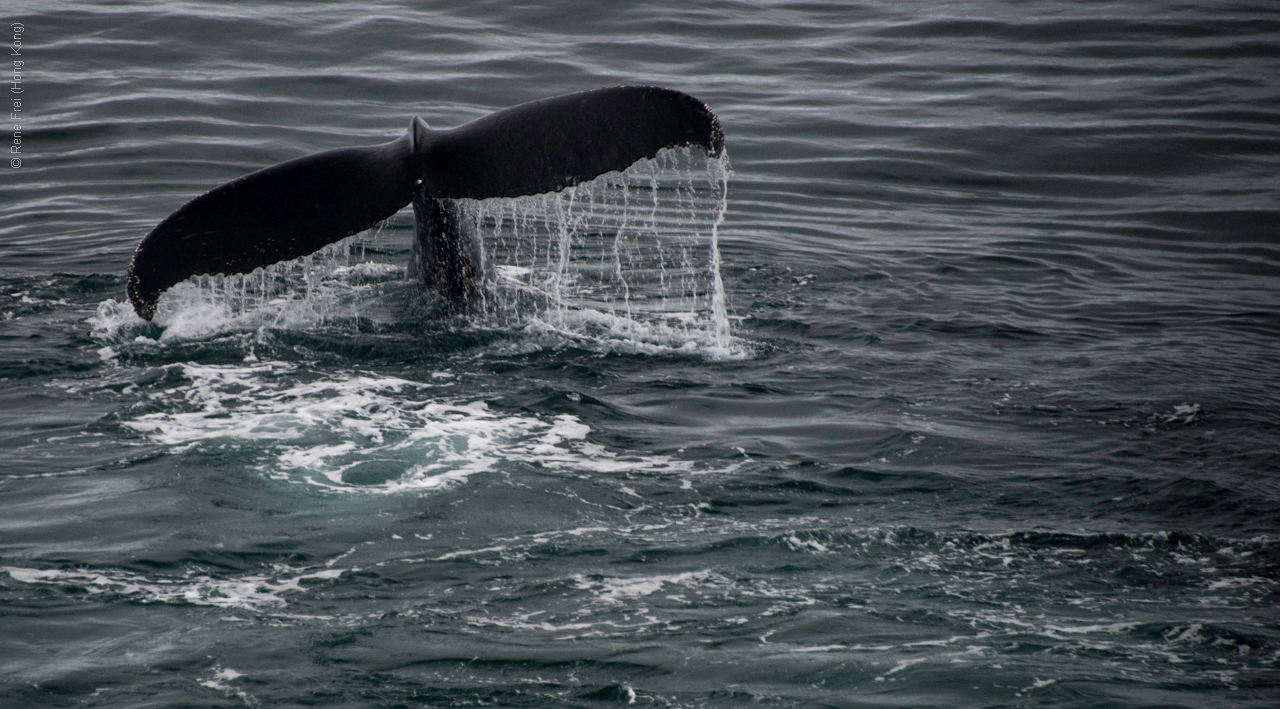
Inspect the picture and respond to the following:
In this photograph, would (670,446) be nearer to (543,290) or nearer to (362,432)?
(362,432)

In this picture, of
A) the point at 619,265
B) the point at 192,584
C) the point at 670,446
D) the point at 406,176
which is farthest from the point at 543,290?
the point at 192,584

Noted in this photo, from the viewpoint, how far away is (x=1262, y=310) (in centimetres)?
975

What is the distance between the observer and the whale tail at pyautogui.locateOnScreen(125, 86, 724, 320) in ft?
22.3

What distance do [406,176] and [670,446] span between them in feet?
7.01

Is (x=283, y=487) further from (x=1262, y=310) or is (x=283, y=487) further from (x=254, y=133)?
(x=254, y=133)

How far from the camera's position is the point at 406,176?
23.9 feet

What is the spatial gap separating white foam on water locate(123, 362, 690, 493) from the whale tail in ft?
2.06

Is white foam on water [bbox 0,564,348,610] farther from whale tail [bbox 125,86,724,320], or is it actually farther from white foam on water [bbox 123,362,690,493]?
whale tail [bbox 125,86,724,320]

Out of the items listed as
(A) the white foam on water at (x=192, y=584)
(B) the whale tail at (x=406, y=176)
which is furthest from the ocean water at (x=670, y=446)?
(B) the whale tail at (x=406, y=176)

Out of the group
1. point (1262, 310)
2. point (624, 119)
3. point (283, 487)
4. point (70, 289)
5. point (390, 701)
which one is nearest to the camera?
point (390, 701)

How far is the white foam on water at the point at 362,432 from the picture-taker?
622cm

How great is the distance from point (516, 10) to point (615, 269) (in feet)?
36.8

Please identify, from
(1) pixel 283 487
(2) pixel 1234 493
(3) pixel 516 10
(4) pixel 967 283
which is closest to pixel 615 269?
(4) pixel 967 283

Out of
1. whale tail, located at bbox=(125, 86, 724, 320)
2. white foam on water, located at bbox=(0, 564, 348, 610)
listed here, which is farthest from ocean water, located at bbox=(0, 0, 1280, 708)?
whale tail, located at bbox=(125, 86, 724, 320)
